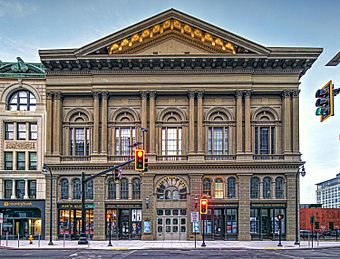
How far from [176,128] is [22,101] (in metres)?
16.9

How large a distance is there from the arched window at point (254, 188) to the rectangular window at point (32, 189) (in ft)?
74.6

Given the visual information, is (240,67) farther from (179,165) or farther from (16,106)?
(16,106)

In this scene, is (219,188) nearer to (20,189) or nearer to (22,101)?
(20,189)

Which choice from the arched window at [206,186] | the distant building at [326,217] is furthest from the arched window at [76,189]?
the distant building at [326,217]

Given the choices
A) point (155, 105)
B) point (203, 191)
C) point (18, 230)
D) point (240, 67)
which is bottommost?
point (18, 230)

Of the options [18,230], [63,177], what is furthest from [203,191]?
[18,230]

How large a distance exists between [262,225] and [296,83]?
591 inches

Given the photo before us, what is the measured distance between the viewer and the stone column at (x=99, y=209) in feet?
173

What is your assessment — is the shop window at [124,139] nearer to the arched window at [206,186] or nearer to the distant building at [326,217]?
the arched window at [206,186]

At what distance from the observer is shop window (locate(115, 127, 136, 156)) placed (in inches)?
2136

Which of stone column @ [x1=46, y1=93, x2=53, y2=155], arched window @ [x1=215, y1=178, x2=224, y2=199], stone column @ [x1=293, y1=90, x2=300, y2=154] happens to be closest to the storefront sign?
arched window @ [x1=215, y1=178, x2=224, y2=199]

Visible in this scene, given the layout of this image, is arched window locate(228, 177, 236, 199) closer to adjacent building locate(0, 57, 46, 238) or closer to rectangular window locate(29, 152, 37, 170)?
adjacent building locate(0, 57, 46, 238)

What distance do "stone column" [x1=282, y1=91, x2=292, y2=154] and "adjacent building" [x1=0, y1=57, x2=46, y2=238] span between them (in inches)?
1000

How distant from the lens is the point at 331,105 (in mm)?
14570
